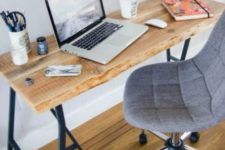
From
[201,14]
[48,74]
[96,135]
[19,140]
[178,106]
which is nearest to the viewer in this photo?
[48,74]

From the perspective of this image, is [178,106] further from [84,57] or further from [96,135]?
[96,135]

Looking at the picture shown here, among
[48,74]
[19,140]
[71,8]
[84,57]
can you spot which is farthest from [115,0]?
[19,140]

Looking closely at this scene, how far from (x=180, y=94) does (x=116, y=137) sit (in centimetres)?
66

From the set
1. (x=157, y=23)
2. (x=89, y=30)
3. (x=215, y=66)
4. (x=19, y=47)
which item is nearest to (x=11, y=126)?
(x=19, y=47)

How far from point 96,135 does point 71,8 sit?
34.7 inches

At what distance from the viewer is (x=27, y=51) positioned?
1.30 meters

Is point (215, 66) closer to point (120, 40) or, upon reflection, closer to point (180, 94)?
point (180, 94)

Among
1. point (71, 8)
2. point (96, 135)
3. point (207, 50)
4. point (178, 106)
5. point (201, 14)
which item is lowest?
point (96, 135)

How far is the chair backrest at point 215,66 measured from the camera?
3.86 feet

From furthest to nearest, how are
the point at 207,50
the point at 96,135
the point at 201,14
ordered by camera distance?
the point at 96,135, the point at 201,14, the point at 207,50

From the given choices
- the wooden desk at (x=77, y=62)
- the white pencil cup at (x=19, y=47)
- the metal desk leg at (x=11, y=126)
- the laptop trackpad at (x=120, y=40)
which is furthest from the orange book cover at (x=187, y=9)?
the metal desk leg at (x=11, y=126)

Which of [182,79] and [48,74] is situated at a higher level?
[48,74]

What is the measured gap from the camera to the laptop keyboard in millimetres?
1318

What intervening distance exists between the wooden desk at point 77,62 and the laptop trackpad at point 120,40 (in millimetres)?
35
